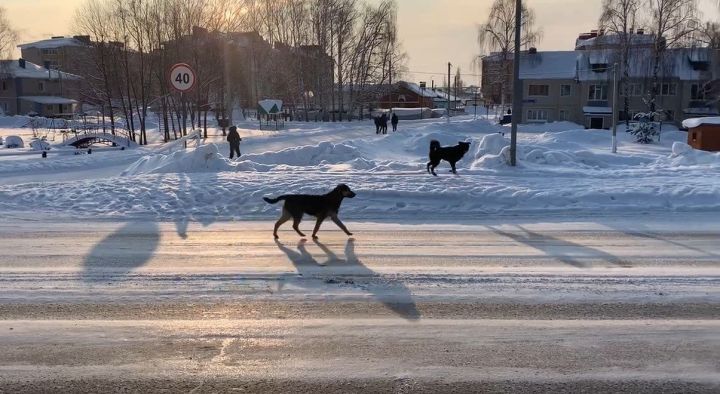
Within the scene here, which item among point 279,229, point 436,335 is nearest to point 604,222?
point 279,229

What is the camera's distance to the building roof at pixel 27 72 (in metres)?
84.8

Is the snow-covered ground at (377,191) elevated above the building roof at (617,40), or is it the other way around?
the building roof at (617,40)

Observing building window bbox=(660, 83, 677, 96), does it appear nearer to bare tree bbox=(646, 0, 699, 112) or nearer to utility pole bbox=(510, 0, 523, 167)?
bare tree bbox=(646, 0, 699, 112)

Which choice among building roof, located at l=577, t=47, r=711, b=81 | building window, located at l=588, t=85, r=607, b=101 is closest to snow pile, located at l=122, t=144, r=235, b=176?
building roof, located at l=577, t=47, r=711, b=81

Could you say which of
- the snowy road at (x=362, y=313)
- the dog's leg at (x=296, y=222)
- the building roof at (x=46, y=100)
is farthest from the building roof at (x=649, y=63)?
the building roof at (x=46, y=100)

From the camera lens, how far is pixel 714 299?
5910 millimetres

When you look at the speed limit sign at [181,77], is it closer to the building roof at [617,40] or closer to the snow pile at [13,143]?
the snow pile at [13,143]

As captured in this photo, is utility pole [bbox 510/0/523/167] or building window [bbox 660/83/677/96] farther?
building window [bbox 660/83/677/96]

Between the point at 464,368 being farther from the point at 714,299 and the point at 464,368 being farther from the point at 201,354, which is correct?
the point at 714,299

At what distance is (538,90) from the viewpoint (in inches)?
2606

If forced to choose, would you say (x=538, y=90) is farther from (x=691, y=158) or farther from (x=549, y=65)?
(x=691, y=158)

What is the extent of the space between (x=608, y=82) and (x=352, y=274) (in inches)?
2447

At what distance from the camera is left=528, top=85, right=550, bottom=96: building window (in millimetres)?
65812

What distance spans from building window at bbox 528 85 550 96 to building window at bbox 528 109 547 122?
5.81ft
